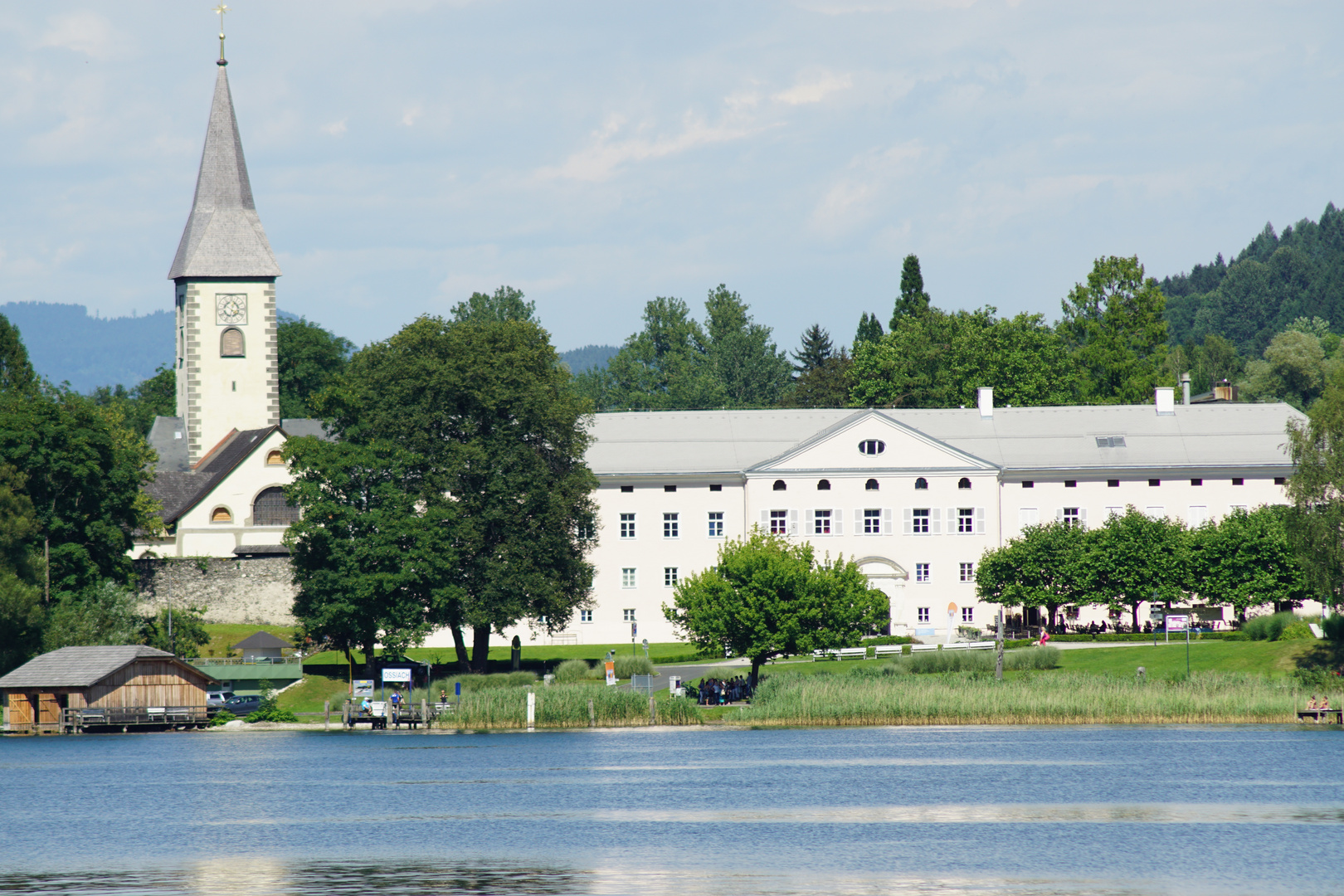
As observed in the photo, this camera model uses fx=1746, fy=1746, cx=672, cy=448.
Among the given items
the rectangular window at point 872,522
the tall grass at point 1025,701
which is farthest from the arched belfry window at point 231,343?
the tall grass at point 1025,701

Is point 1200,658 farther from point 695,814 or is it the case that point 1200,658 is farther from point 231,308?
point 231,308

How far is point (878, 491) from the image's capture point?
8619cm

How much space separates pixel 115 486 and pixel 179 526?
626 inches

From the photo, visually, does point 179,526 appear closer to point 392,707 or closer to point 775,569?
point 392,707

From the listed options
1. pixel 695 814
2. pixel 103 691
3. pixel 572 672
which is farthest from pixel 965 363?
pixel 695 814

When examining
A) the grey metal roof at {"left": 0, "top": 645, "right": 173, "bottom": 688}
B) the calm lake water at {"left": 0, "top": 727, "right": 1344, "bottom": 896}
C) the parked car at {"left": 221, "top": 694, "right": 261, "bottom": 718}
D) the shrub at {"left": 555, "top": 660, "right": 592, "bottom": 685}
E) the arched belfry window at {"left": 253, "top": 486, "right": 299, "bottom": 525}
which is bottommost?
the calm lake water at {"left": 0, "top": 727, "right": 1344, "bottom": 896}

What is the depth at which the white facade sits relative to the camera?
8569 cm

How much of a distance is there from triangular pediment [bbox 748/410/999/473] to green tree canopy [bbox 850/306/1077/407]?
1830 centimetres

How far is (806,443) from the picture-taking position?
8619cm

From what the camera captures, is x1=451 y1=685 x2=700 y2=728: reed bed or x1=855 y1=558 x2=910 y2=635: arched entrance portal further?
x1=855 y1=558 x2=910 y2=635: arched entrance portal

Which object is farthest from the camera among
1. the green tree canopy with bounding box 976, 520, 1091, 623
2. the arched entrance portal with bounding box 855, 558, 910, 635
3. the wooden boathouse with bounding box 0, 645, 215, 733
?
the arched entrance portal with bounding box 855, 558, 910, 635

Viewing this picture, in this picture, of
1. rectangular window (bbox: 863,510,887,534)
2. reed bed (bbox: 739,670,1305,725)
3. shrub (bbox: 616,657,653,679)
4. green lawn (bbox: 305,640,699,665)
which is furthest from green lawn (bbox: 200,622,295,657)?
rectangular window (bbox: 863,510,887,534)

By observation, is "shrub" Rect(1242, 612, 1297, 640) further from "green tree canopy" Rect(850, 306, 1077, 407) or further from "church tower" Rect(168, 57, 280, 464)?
"church tower" Rect(168, 57, 280, 464)

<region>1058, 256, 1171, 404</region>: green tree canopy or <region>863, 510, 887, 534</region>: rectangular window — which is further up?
<region>1058, 256, 1171, 404</region>: green tree canopy
